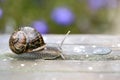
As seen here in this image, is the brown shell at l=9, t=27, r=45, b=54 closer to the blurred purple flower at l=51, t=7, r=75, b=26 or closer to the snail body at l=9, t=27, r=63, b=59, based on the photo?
the snail body at l=9, t=27, r=63, b=59

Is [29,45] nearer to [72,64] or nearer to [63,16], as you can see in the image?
[72,64]

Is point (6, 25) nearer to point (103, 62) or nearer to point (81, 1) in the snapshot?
point (81, 1)

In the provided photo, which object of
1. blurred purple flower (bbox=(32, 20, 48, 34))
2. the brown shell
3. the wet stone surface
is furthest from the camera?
blurred purple flower (bbox=(32, 20, 48, 34))

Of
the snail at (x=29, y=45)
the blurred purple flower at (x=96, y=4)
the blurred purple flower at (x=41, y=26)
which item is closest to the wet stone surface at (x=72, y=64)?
the snail at (x=29, y=45)

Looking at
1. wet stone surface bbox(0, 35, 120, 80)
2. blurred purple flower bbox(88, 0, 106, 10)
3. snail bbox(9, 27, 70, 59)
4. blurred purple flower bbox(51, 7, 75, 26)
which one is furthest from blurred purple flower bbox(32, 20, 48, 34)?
snail bbox(9, 27, 70, 59)

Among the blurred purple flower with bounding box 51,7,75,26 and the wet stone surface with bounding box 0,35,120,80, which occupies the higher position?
the wet stone surface with bounding box 0,35,120,80

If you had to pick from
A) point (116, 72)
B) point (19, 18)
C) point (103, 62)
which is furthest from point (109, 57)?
point (19, 18)

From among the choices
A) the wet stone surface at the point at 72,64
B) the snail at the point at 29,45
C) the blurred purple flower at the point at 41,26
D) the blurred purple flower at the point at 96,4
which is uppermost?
the snail at the point at 29,45

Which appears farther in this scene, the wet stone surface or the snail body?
the snail body

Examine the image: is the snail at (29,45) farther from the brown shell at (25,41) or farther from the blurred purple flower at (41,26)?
the blurred purple flower at (41,26)
